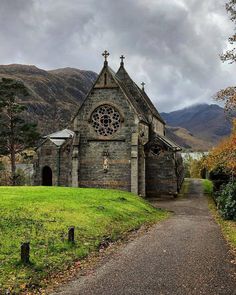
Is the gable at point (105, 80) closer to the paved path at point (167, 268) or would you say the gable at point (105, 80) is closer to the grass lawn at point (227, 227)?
the grass lawn at point (227, 227)

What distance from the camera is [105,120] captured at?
4291cm

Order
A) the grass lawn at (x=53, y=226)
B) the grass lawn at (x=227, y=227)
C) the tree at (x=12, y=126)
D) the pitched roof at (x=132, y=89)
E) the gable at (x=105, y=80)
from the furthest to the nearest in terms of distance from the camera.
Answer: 1. the pitched roof at (x=132, y=89)
2. the tree at (x=12, y=126)
3. the gable at (x=105, y=80)
4. the grass lawn at (x=227, y=227)
5. the grass lawn at (x=53, y=226)

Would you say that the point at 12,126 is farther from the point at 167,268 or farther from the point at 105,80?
the point at 167,268

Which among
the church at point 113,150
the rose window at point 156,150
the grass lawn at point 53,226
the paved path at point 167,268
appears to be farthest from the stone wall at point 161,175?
the paved path at point 167,268

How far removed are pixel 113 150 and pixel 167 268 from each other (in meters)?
29.5

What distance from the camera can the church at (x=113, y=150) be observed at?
1634 inches

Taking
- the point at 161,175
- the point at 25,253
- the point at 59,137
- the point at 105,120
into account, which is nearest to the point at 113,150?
the point at 105,120

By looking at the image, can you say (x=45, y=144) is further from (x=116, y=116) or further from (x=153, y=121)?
(x=153, y=121)

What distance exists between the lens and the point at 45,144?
47219mm

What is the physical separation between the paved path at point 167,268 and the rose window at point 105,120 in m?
22.4

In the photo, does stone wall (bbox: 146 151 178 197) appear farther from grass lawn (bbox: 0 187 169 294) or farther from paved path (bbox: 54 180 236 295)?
paved path (bbox: 54 180 236 295)

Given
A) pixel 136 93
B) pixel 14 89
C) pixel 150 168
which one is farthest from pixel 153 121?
pixel 14 89

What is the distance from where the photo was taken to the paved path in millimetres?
10852

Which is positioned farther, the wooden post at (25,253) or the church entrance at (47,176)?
the church entrance at (47,176)
